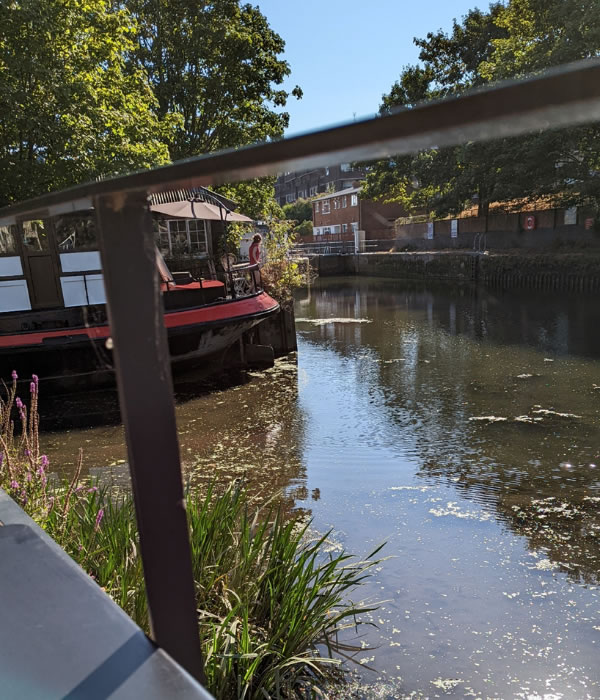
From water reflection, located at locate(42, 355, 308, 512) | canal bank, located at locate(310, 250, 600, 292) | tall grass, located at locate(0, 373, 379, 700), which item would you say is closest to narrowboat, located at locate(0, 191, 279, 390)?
water reflection, located at locate(42, 355, 308, 512)

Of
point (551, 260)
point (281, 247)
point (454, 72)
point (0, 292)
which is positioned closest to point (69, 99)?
point (0, 292)

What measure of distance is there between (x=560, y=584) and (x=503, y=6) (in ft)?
109

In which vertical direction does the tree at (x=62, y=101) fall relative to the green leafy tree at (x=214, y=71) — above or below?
below

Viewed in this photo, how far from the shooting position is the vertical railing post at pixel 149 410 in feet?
2.70

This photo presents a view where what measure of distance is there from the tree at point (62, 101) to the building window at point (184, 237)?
3758 mm

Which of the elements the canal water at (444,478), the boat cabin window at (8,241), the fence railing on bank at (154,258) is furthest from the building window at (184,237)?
the fence railing on bank at (154,258)

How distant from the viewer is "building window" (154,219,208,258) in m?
15.1

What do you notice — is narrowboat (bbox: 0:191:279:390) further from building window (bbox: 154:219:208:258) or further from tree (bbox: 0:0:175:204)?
building window (bbox: 154:219:208:258)

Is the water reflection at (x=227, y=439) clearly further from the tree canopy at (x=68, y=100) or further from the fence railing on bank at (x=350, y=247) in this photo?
the fence railing on bank at (x=350, y=247)

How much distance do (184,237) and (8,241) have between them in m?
7.13

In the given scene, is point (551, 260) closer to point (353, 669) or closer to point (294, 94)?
point (294, 94)

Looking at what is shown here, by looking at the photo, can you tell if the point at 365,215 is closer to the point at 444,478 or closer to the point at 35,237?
the point at 35,237

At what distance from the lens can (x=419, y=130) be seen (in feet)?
1.96

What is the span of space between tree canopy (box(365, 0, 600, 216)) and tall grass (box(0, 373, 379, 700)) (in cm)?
1250
